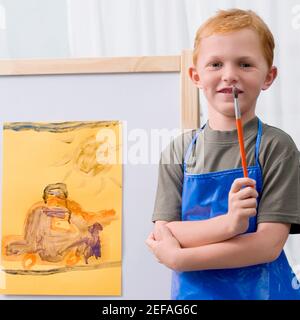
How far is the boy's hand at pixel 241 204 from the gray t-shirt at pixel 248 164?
34 mm

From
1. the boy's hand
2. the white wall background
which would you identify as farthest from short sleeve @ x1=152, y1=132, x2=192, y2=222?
the white wall background

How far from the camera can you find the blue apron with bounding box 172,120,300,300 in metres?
0.86

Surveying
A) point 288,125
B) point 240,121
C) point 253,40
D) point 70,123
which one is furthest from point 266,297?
point 288,125

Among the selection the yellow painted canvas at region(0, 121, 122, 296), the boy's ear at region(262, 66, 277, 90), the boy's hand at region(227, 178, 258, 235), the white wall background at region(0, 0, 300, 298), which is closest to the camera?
the boy's hand at region(227, 178, 258, 235)

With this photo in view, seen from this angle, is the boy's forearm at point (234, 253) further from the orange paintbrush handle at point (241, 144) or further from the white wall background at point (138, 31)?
the white wall background at point (138, 31)

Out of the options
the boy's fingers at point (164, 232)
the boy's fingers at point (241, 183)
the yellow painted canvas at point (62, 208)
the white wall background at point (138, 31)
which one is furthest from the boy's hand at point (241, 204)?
the white wall background at point (138, 31)

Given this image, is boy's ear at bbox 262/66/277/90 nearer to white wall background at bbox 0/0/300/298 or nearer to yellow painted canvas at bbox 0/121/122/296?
yellow painted canvas at bbox 0/121/122/296

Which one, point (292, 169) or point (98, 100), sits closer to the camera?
point (292, 169)

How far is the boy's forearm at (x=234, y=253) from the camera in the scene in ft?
2.71

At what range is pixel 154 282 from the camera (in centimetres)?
105

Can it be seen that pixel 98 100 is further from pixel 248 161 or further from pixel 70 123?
pixel 248 161
